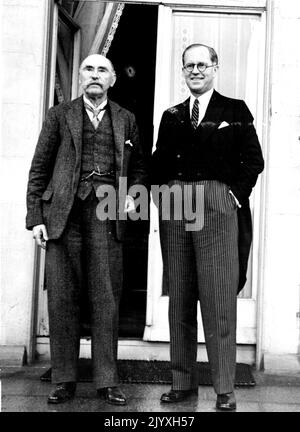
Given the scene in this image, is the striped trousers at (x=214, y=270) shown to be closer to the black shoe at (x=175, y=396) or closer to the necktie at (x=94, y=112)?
the black shoe at (x=175, y=396)

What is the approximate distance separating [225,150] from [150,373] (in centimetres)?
190

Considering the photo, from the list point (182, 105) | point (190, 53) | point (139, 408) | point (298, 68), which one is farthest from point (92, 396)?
point (298, 68)

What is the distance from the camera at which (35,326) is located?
556 centimetres

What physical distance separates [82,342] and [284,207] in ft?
6.38

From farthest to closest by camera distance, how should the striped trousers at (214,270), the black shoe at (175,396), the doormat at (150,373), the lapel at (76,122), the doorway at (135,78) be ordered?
the doorway at (135,78), the doormat at (150,373), the black shoe at (175,396), the lapel at (76,122), the striped trousers at (214,270)

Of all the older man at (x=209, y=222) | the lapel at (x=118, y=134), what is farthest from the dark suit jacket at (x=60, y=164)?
the older man at (x=209, y=222)

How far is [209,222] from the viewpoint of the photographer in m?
4.28

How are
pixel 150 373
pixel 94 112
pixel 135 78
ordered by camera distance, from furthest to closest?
pixel 135 78 < pixel 150 373 < pixel 94 112

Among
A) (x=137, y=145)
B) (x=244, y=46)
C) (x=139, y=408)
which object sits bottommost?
(x=139, y=408)

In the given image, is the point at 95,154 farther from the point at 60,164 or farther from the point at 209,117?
the point at 209,117

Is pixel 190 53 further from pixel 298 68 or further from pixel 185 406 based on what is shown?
pixel 185 406

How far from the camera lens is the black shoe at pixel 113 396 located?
14.4 ft

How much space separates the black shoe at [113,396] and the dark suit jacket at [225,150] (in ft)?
3.35

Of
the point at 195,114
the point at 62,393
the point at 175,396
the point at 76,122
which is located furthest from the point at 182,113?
the point at 62,393
